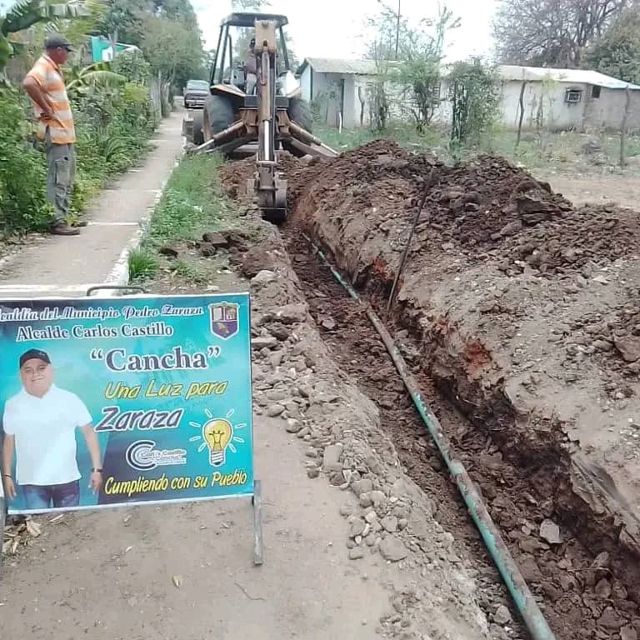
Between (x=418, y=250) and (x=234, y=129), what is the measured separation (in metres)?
4.91

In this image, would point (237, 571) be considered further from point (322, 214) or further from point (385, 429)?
point (322, 214)

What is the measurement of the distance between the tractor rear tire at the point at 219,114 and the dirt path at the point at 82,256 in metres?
2.12

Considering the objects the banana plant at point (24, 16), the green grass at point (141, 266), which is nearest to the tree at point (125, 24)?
the banana plant at point (24, 16)

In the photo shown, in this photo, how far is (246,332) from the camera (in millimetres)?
2775

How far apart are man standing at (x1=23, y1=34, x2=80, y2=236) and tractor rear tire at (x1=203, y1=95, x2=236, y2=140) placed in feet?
15.4

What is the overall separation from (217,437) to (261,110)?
23.0 ft

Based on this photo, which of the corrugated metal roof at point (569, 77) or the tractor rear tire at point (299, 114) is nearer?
the tractor rear tire at point (299, 114)

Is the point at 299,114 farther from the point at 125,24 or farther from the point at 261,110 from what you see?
the point at 125,24

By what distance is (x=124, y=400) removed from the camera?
2.74m

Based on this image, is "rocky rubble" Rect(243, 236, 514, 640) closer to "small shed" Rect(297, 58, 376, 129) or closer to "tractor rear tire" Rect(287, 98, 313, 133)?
"tractor rear tire" Rect(287, 98, 313, 133)

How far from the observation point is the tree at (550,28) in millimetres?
37969

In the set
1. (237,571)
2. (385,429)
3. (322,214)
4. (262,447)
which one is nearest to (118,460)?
(237,571)

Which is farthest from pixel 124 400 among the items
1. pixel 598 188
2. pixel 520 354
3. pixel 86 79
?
pixel 86 79

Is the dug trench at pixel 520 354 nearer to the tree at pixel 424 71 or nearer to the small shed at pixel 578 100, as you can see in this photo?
the tree at pixel 424 71
